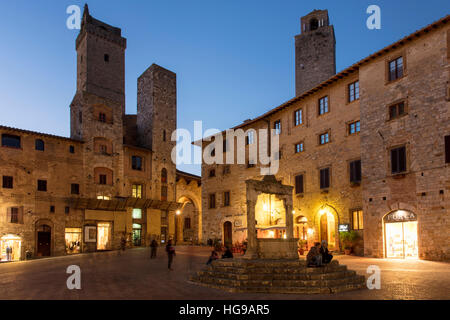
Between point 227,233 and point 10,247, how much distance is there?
1734 centimetres

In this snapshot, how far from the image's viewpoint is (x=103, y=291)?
42.0ft

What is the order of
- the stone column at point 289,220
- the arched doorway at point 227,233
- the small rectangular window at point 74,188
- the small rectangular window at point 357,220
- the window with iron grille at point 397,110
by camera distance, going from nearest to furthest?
the stone column at point 289,220, the window with iron grille at point 397,110, the small rectangular window at point 357,220, the small rectangular window at point 74,188, the arched doorway at point 227,233

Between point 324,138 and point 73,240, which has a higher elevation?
point 324,138

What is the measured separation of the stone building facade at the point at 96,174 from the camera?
32.0 m

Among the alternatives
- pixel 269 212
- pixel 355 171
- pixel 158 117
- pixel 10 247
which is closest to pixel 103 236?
pixel 10 247

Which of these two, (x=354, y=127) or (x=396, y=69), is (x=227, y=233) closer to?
(x=354, y=127)

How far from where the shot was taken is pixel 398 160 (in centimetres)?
2302

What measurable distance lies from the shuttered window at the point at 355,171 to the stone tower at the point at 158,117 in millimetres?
21650

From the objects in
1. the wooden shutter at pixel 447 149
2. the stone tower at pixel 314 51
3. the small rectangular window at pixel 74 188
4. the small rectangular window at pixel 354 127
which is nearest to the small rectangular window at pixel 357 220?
the small rectangular window at pixel 354 127

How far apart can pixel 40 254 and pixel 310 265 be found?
26080mm

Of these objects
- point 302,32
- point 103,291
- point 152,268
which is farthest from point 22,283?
point 302,32

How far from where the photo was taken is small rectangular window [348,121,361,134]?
2605 cm

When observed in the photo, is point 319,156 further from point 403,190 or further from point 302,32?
point 302,32

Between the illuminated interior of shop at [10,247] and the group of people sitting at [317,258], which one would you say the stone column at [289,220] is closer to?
the group of people sitting at [317,258]
